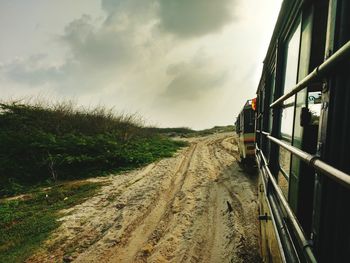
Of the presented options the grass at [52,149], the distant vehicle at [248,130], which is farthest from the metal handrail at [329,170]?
the grass at [52,149]

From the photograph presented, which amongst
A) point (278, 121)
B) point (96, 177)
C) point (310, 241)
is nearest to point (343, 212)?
point (310, 241)

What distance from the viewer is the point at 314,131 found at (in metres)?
1.82

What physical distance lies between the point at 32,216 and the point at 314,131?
6.59 meters

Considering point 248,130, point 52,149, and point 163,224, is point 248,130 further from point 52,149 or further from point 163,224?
point 52,149

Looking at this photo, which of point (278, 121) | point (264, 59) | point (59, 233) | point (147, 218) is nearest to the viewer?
point (278, 121)

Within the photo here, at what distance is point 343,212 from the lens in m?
1.15

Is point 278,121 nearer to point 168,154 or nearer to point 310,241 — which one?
point 310,241

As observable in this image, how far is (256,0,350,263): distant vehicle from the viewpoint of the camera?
114 cm

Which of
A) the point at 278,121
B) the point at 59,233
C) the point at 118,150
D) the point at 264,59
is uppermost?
the point at 264,59

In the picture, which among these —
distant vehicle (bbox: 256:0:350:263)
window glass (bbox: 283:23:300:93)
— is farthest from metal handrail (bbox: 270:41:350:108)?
window glass (bbox: 283:23:300:93)

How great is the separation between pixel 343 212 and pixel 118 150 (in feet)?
40.9

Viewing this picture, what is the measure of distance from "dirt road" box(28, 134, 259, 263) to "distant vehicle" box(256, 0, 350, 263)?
77.4 inches

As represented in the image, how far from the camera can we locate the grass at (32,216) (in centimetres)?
475

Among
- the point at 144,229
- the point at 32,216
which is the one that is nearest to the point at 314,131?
the point at 144,229
